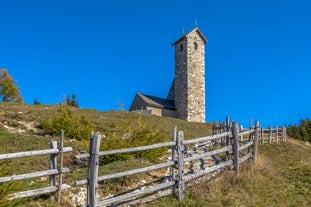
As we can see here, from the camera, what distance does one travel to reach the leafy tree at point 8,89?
41500mm

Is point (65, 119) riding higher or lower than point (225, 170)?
higher

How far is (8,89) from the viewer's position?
41.5 m

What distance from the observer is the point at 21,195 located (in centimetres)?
593

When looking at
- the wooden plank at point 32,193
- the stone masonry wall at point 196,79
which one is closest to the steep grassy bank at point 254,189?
the wooden plank at point 32,193

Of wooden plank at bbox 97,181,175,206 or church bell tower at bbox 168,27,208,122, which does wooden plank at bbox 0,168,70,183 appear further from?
church bell tower at bbox 168,27,208,122

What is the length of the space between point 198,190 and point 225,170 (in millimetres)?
A: 1916

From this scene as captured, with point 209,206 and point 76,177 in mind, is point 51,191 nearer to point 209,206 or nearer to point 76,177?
point 76,177

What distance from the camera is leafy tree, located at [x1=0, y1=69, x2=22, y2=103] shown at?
136 feet

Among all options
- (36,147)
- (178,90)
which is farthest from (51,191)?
(178,90)

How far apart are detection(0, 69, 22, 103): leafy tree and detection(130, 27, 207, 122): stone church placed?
1535 cm

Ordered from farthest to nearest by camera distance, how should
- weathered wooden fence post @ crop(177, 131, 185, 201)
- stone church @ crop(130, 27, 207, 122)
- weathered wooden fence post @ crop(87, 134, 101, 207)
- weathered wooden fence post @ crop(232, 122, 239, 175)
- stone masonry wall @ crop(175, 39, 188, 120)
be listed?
stone masonry wall @ crop(175, 39, 188, 120), stone church @ crop(130, 27, 207, 122), weathered wooden fence post @ crop(232, 122, 239, 175), weathered wooden fence post @ crop(177, 131, 185, 201), weathered wooden fence post @ crop(87, 134, 101, 207)

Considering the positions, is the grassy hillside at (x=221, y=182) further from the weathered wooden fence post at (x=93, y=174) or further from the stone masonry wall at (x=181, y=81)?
the stone masonry wall at (x=181, y=81)

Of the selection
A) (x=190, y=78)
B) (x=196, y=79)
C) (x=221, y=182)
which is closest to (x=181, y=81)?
(x=190, y=78)

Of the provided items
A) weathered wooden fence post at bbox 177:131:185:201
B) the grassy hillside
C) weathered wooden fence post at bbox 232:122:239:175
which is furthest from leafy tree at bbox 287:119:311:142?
weathered wooden fence post at bbox 177:131:185:201
